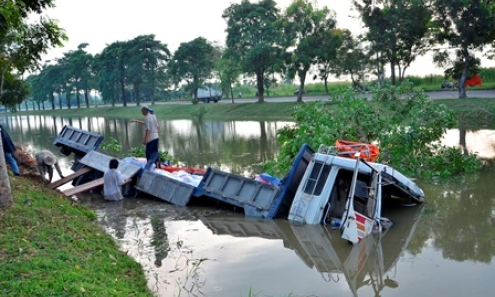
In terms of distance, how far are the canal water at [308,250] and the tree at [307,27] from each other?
2783 centimetres

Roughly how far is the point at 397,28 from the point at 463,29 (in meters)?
4.89

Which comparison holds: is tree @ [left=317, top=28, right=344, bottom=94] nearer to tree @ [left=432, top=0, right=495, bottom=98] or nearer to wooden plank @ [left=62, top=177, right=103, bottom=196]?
tree @ [left=432, top=0, right=495, bottom=98]

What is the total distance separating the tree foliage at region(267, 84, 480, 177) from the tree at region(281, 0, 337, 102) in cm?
2643

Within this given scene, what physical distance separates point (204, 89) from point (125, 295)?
187ft

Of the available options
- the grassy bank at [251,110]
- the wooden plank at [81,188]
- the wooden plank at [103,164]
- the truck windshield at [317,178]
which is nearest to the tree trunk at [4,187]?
the wooden plank at [81,188]

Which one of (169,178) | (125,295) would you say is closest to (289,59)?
(169,178)

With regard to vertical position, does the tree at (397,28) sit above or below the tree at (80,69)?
below

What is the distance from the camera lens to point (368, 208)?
8.34 meters

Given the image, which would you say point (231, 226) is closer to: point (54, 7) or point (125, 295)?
point (125, 295)

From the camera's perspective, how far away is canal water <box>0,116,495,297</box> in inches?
243

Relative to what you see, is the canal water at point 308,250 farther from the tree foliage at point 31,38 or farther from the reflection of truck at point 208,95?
the reflection of truck at point 208,95

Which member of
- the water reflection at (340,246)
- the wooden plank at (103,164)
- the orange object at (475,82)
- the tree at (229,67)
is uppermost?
the tree at (229,67)

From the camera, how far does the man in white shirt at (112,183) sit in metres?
11.3

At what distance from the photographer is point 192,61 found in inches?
2184
